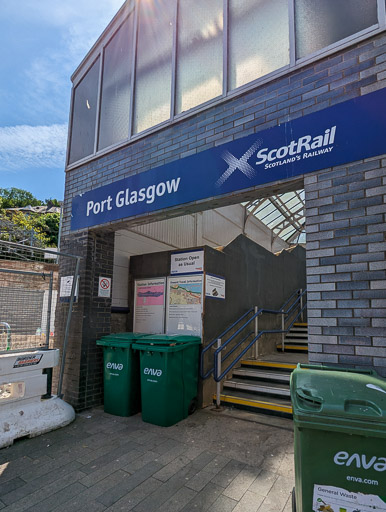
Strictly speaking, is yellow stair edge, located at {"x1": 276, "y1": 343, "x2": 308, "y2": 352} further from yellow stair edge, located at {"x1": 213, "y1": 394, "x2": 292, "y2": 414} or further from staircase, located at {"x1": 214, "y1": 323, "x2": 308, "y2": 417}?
yellow stair edge, located at {"x1": 213, "y1": 394, "x2": 292, "y2": 414}

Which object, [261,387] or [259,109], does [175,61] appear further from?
[261,387]

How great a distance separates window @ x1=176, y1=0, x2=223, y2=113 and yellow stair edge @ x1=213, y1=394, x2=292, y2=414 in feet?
14.1

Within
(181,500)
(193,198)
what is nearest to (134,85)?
(193,198)

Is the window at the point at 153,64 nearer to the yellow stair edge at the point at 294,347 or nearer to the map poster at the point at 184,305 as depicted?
the map poster at the point at 184,305

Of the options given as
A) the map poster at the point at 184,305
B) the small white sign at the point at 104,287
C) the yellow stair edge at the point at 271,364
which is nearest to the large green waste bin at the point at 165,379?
the map poster at the point at 184,305

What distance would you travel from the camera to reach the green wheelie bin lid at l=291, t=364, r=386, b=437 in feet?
5.24

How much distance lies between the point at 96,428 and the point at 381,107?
4.72 meters

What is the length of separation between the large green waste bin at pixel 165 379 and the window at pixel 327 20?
12.5ft

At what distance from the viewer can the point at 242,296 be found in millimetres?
6129

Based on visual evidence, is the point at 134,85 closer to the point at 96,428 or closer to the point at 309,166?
the point at 309,166

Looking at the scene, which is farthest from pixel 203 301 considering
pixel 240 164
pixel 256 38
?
pixel 256 38

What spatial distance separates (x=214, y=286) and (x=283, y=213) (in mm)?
6699

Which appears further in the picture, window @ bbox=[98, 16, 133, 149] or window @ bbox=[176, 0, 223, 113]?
window @ bbox=[98, 16, 133, 149]

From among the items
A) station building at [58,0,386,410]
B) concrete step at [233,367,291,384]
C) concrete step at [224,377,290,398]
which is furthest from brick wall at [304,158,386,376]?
concrete step at [233,367,291,384]
